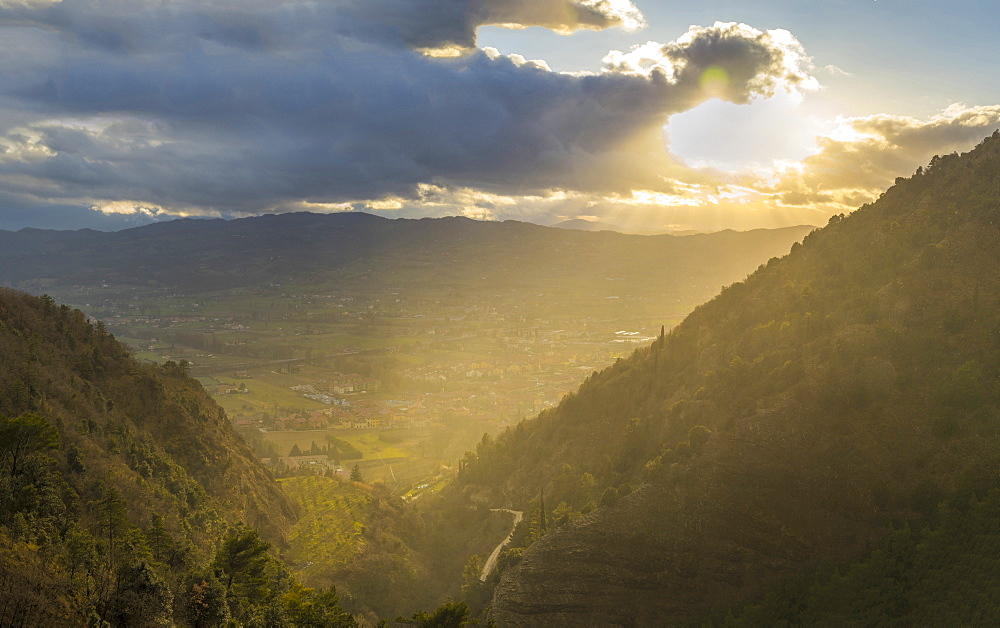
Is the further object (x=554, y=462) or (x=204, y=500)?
(x=554, y=462)

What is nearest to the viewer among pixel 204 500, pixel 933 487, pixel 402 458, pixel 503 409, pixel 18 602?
pixel 18 602

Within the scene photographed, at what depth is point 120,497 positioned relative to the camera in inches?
1737

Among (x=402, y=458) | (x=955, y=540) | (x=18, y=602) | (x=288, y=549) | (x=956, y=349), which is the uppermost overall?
(x=956, y=349)

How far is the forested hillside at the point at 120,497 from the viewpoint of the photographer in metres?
27.3

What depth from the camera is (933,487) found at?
4300 cm

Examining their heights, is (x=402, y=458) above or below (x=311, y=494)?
below

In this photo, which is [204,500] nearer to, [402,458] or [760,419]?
[760,419]

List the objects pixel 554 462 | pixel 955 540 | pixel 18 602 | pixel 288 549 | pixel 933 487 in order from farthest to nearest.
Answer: pixel 554 462
pixel 288 549
pixel 933 487
pixel 955 540
pixel 18 602

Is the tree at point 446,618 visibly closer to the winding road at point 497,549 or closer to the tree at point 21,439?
the tree at point 21,439

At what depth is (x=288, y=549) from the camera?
66.8 m

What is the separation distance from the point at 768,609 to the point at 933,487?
46.8 ft

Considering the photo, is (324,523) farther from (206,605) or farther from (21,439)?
(206,605)

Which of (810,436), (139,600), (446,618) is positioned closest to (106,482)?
(139,600)

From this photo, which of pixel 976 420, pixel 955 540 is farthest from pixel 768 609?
pixel 976 420
